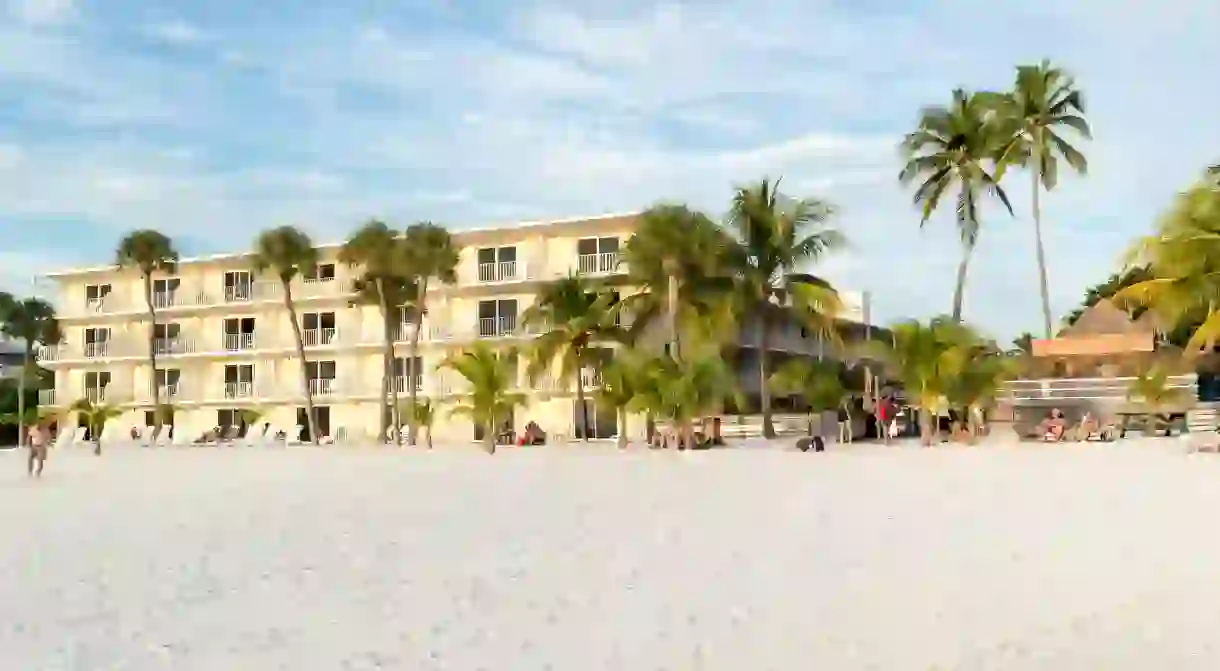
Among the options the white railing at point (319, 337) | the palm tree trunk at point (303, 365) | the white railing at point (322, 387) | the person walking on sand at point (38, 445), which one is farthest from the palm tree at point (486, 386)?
the white railing at point (319, 337)

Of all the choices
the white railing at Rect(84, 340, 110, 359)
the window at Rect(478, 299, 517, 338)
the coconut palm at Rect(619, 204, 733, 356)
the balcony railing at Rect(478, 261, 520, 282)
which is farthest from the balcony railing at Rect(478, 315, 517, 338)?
the white railing at Rect(84, 340, 110, 359)

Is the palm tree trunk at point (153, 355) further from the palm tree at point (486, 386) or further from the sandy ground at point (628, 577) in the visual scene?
the sandy ground at point (628, 577)

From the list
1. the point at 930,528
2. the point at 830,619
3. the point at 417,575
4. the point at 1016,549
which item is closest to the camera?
the point at 830,619

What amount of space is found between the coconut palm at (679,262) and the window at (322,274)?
64.6 feet

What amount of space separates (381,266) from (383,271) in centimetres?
23

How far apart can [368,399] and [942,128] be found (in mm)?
24312

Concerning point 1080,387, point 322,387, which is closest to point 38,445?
point 322,387

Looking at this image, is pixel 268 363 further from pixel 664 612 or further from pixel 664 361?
pixel 664 612

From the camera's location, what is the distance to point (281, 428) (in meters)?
50.0

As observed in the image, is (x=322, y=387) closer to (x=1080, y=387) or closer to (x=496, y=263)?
(x=496, y=263)

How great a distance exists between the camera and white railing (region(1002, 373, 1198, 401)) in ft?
114

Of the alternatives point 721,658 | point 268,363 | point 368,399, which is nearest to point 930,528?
point 721,658

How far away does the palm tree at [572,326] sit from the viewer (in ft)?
118

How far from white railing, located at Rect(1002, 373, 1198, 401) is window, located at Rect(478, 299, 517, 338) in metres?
18.2
